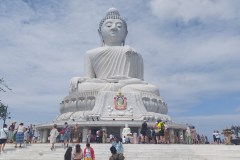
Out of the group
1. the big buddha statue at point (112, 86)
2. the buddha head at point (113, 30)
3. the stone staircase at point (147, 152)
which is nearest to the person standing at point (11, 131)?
the stone staircase at point (147, 152)

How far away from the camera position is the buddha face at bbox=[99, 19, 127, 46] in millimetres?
39500

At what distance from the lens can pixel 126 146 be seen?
1509 centimetres

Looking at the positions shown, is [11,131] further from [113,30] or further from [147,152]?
[113,30]

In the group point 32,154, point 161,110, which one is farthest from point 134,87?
point 32,154

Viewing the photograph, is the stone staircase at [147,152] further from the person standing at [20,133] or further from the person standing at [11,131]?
the person standing at [11,131]

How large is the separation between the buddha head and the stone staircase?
25.6 metres

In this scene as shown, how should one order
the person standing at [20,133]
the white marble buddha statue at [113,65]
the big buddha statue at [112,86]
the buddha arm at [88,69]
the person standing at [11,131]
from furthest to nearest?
the buddha arm at [88,69], the white marble buddha statue at [113,65], the big buddha statue at [112,86], the person standing at [11,131], the person standing at [20,133]

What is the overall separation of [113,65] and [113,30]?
485cm

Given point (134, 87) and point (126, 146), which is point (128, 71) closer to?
point (134, 87)

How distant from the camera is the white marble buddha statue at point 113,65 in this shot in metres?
33.9

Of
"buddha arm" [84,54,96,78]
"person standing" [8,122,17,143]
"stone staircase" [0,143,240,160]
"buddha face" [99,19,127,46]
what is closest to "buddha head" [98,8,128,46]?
"buddha face" [99,19,127,46]

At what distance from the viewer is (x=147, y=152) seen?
46.7 feet

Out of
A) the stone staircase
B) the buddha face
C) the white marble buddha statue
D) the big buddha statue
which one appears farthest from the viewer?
the buddha face

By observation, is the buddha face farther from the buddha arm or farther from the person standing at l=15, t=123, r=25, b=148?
the person standing at l=15, t=123, r=25, b=148
